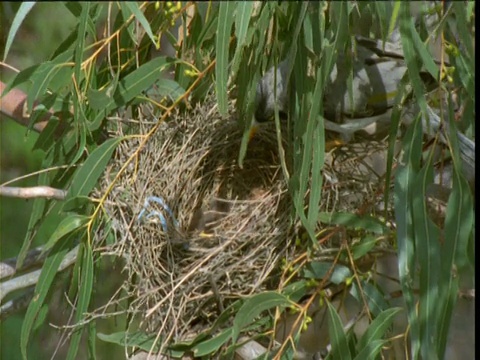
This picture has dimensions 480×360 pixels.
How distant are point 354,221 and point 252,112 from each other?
0.33 metres

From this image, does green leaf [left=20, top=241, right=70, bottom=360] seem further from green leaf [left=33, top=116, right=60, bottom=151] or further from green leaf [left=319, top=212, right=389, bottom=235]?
green leaf [left=319, top=212, right=389, bottom=235]

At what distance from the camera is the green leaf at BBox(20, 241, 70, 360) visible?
1.89 metres

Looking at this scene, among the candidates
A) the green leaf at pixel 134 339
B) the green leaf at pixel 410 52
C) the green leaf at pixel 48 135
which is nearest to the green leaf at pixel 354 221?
the green leaf at pixel 410 52

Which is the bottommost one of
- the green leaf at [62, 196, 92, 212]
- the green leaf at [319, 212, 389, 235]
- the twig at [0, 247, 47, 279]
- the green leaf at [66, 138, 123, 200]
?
the twig at [0, 247, 47, 279]

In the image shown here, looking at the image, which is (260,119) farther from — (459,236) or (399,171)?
(459,236)

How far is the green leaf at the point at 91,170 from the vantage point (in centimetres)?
188

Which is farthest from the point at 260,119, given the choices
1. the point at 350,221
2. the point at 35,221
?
the point at 35,221

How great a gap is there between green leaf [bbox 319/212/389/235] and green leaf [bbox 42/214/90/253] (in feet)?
1.76

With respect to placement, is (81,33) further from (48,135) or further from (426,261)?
(426,261)

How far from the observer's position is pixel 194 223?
7.09 ft

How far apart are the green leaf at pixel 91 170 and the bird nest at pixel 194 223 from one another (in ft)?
0.24

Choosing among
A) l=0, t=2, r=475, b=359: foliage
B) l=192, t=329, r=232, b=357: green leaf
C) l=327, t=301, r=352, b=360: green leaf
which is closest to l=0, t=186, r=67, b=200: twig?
l=0, t=2, r=475, b=359: foliage

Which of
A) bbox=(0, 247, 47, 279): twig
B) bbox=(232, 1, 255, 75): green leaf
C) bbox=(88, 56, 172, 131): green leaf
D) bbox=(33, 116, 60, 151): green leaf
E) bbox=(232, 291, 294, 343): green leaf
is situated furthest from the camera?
bbox=(0, 247, 47, 279): twig

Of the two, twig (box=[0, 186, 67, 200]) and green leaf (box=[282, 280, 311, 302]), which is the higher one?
twig (box=[0, 186, 67, 200])
